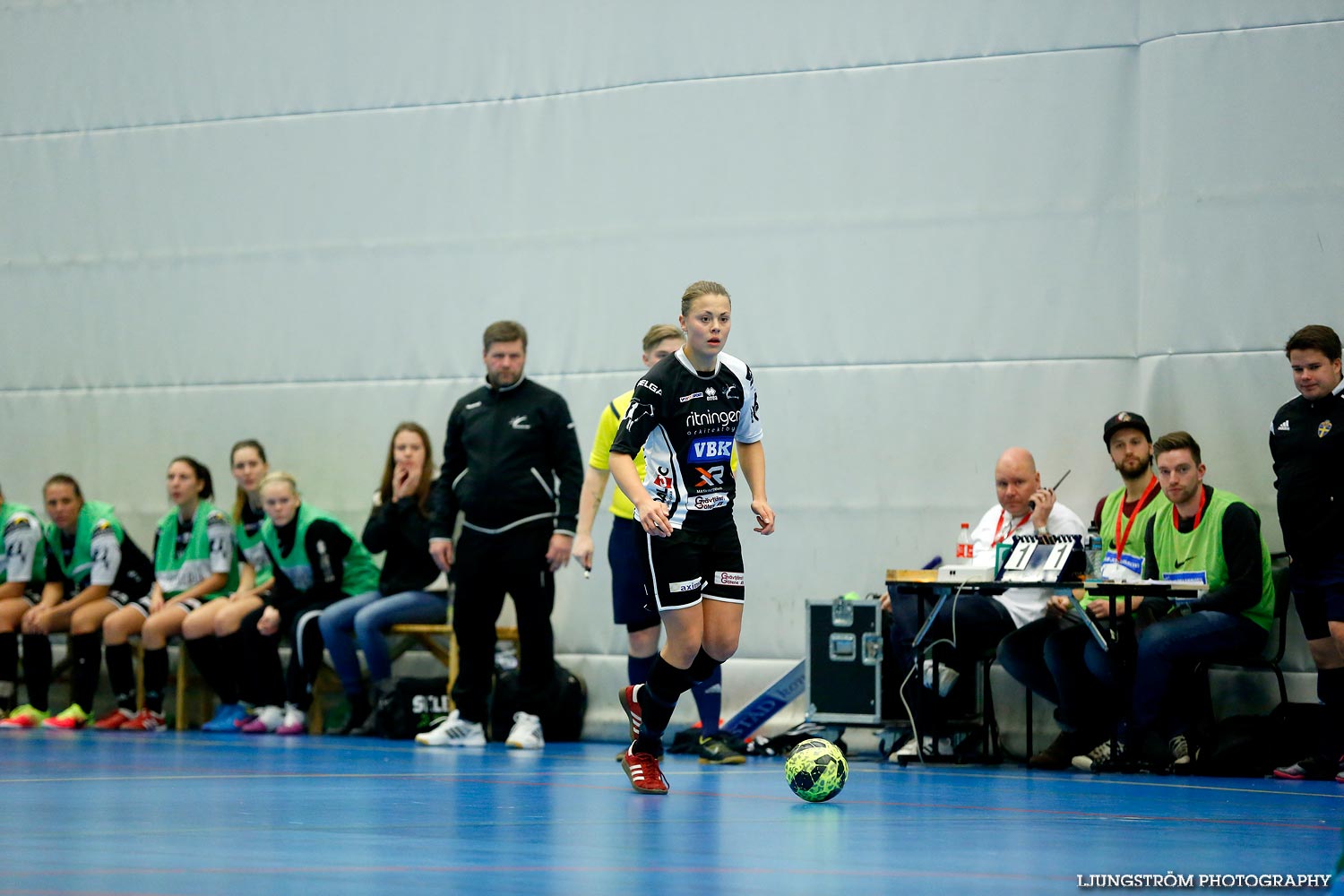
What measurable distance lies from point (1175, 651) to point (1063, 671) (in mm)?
518

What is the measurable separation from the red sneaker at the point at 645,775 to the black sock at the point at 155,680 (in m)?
4.62

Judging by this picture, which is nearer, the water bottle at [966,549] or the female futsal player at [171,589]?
the water bottle at [966,549]

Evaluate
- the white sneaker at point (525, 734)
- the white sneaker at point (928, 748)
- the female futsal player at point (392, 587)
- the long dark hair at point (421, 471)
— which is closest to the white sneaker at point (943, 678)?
the white sneaker at point (928, 748)

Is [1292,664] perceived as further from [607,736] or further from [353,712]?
[353,712]

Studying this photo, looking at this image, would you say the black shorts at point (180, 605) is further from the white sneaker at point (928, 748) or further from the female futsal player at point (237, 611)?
the white sneaker at point (928, 748)

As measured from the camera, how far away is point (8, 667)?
9.48 meters

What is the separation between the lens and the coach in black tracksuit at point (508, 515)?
7.82 meters

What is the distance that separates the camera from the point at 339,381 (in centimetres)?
952

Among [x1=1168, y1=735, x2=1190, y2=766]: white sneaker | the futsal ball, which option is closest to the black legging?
the futsal ball

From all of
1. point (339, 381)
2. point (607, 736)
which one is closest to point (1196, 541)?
point (607, 736)

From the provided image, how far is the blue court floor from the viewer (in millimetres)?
3504

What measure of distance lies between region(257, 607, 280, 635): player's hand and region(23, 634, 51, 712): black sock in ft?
5.12

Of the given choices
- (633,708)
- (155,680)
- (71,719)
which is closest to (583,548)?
(633,708)

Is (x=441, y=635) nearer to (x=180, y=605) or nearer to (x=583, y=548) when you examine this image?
(x=180, y=605)
